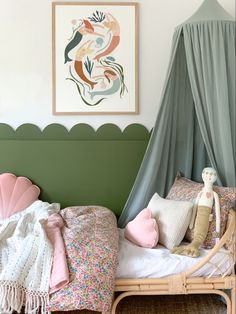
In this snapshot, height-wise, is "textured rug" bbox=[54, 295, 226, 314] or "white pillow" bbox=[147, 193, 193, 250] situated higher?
"white pillow" bbox=[147, 193, 193, 250]

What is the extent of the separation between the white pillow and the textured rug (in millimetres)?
441

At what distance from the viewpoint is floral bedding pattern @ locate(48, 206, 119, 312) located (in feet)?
5.81

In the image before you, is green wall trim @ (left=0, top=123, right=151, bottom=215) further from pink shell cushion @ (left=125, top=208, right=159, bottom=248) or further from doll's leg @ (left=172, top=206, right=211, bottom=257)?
doll's leg @ (left=172, top=206, right=211, bottom=257)

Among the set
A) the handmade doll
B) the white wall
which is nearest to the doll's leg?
the handmade doll

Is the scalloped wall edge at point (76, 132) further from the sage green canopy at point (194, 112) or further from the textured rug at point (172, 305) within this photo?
the textured rug at point (172, 305)

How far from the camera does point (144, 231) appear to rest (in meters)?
2.18

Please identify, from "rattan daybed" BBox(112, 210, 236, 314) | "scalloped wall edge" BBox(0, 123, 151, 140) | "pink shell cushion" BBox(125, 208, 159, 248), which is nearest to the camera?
"rattan daybed" BBox(112, 210, 236, 314)

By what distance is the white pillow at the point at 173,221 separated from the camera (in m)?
2.14

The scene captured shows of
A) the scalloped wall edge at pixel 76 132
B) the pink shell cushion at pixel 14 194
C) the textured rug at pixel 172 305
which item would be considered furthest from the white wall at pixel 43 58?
the textured rug at pixel 172 305

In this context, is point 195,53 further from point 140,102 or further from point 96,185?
point 96,185

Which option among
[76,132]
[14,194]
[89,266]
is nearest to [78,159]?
[76,132]

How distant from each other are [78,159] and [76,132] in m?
0.22

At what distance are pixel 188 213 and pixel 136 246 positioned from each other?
39 cm

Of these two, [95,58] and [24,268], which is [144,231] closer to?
[24,268]
